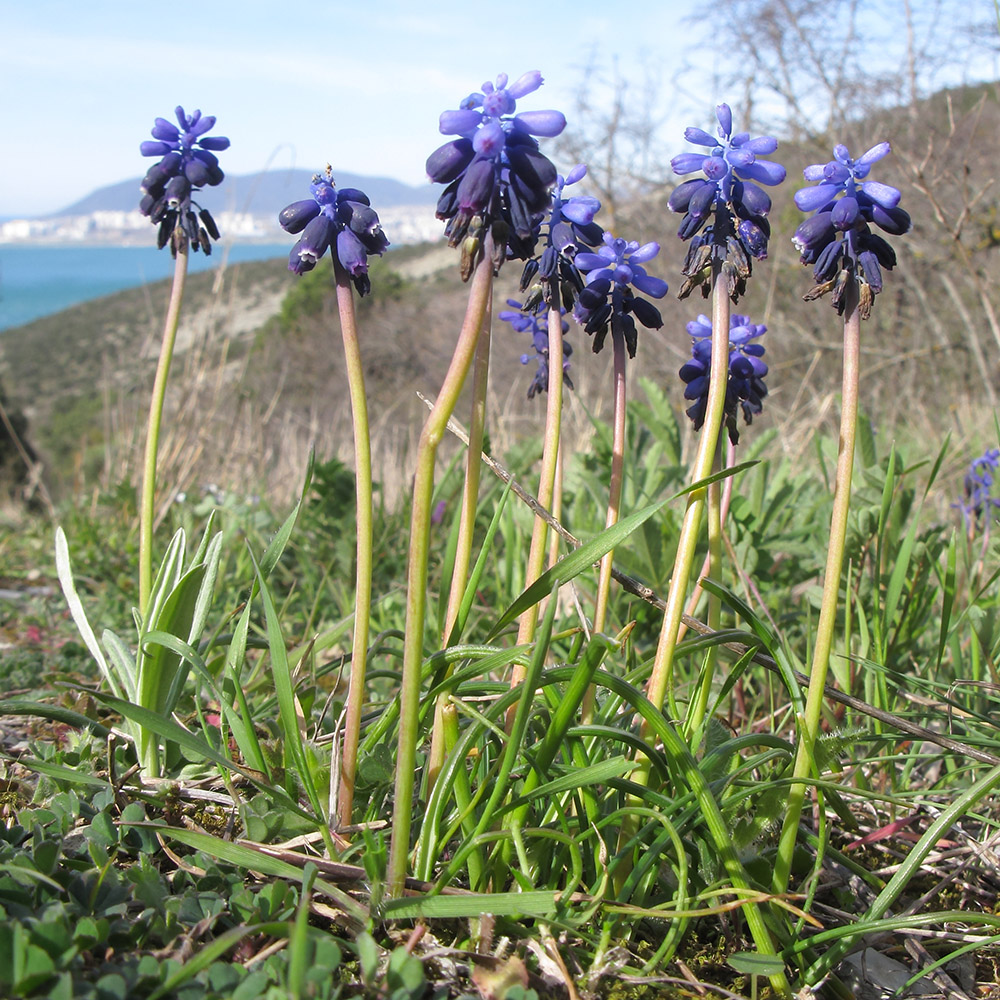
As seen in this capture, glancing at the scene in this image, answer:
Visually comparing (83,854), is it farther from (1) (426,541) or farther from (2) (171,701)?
(1) (426,541)

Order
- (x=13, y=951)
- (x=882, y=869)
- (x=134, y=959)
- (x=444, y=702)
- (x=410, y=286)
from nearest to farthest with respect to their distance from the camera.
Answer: (x=13, y=951), (x=134, y=959), (x=444, y=702), (x=882, y=869), (x=410, y=286)

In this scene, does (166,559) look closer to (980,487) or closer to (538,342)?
(538,342)

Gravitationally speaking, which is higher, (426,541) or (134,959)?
(426,541)

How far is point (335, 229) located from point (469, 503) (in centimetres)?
66

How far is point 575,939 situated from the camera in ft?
6.06

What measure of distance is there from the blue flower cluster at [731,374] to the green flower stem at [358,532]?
2.89ft

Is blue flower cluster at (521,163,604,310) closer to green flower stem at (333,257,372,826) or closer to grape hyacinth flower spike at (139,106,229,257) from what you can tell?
green flower stem at (333,257,372,826)

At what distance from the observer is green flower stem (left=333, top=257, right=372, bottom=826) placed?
175 cm

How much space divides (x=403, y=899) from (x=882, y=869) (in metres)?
1.35

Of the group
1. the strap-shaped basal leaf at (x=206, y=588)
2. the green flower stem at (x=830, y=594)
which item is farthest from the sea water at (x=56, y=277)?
the green flower stem at (x=830, y=594)

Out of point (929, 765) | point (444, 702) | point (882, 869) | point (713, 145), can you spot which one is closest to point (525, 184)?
point (713, 145)

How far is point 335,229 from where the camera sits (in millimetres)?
1874

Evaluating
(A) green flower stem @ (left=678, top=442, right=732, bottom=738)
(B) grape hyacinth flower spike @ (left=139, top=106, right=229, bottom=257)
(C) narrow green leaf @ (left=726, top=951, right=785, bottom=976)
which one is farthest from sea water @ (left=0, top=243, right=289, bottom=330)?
(C) narrow green leaf @ (left=726, top=951, right=785, bottom=976)

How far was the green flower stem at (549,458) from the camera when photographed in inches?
76.7
